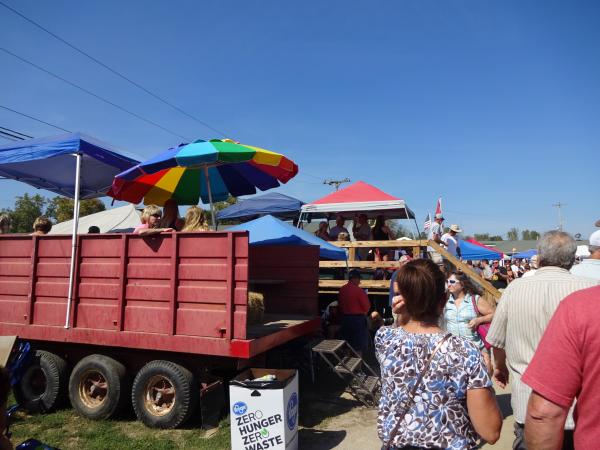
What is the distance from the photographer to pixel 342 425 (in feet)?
16.2

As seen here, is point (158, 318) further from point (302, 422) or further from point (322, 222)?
point (322, 222)

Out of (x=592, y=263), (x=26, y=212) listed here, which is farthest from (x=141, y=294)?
(x=26, y=212)

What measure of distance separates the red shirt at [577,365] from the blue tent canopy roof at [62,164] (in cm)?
552

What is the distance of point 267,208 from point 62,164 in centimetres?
613

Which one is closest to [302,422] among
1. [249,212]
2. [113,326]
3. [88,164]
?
[113,326]

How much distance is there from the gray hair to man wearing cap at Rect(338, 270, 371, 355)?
446cm

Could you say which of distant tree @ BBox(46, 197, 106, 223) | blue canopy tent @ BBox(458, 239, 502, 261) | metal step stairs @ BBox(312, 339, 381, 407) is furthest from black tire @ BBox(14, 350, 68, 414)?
distant tree @ BBox(46, 197, 106, 223)

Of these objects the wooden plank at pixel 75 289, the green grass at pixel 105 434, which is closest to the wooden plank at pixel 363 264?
the green grass at pixel 105 434

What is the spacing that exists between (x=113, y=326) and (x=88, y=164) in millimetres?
3502

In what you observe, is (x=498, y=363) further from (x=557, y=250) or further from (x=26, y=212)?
(x=26, y=212)

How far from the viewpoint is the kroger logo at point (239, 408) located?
3926mm

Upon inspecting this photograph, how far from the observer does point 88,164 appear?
7035 millimetres

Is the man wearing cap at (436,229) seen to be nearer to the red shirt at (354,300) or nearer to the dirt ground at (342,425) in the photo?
the red shirt at (354,300)

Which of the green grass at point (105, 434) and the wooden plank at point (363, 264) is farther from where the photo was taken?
the wooden plank at point (363, 264)
